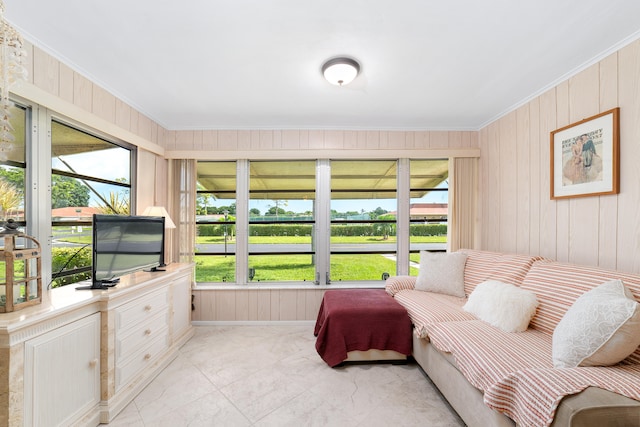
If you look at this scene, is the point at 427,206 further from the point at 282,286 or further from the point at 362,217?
the point at 282,286

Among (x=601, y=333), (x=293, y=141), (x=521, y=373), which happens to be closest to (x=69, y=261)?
(x=293, y=141)

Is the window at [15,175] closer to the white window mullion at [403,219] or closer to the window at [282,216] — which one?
the window at [282,216]

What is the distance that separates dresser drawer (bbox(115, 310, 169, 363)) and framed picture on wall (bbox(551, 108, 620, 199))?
3642 mm

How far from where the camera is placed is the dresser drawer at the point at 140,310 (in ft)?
6.56

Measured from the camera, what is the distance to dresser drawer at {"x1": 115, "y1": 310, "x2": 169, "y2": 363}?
200cm

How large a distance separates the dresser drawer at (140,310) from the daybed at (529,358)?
A: 2.25m

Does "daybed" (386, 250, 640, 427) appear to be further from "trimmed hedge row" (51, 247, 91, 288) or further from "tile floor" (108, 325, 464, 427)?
"trimmed hedge row" (51, 247, 91, 288)

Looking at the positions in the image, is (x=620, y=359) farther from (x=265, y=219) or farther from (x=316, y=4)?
(x=265, y=219)

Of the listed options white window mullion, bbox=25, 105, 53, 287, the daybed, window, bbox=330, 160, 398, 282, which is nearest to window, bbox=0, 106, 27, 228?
white window mullion, bbox=25, 105, 53, 287

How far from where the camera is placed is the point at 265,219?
3.80m

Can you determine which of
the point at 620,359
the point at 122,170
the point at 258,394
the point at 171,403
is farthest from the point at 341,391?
the point at 122,170

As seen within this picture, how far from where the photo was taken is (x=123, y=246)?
2.26 m

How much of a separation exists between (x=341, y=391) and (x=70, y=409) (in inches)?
68.4

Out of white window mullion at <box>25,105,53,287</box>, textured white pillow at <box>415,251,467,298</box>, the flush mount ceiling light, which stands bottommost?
textured white pillow at <box>415,251,467,298</box>
